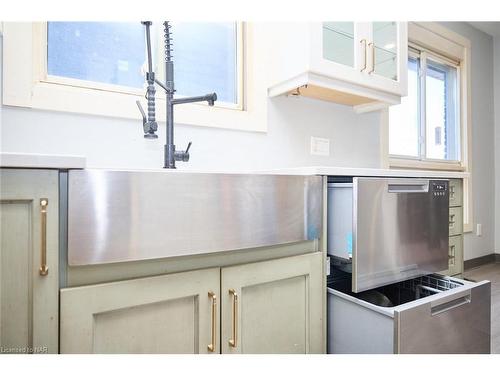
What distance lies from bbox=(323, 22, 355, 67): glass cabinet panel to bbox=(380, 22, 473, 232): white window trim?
1.00 m

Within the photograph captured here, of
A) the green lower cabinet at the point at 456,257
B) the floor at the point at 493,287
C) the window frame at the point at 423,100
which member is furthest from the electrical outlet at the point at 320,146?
the floor at the point at 493,287

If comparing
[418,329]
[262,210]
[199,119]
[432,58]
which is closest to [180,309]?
[262,210]

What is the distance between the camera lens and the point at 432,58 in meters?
2.66

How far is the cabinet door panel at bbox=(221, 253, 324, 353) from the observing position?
2.86 feet

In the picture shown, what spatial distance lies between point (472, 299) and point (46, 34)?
5.99ft

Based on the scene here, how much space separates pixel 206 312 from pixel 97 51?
114cm

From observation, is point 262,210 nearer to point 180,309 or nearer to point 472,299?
point 180,309

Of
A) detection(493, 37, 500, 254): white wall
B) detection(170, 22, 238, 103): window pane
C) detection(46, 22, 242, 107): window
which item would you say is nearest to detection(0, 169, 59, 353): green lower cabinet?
detection(46, 22, 242, 107): window

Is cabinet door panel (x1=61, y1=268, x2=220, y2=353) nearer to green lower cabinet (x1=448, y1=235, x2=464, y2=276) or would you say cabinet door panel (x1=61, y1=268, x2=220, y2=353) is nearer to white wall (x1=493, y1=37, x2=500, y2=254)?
green lower cabinet (x1=448, y1=235, x2=464, y2=276)

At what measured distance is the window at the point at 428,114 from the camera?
247 centimetres

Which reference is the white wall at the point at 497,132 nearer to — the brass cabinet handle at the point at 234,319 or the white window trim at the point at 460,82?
the white window trim at the point at 460,82

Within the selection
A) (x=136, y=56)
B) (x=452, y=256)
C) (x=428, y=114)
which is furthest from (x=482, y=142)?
(x=136, y=56)

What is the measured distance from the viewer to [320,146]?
178cm

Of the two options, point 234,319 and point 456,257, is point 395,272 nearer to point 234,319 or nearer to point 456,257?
point 234,319
